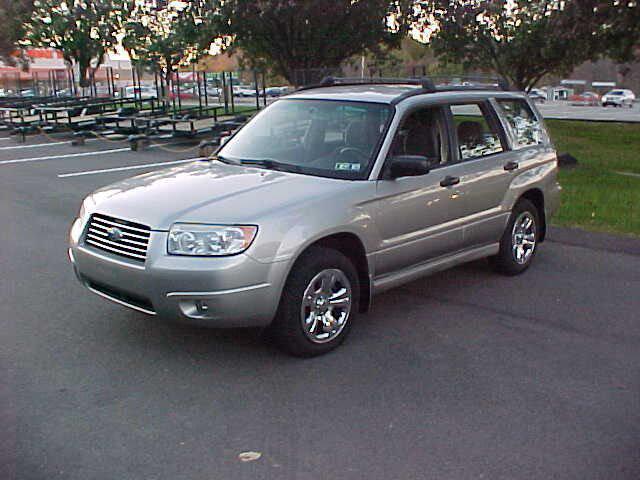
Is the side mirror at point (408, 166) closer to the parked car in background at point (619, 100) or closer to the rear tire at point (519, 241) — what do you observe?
the rear tire at point (519, 241)

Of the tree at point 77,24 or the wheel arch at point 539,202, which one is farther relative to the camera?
the tree at point 77,24

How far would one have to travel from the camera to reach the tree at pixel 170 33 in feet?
78.4

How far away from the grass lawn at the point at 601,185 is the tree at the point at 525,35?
2867 mm

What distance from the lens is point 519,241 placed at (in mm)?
6938

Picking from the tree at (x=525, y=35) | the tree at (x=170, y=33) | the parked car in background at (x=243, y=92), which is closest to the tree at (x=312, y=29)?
the tree at (x=170, y=33)

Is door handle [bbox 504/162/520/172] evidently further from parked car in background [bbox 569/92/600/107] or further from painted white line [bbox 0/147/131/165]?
parked car in background [bbox 569/92/600/107]

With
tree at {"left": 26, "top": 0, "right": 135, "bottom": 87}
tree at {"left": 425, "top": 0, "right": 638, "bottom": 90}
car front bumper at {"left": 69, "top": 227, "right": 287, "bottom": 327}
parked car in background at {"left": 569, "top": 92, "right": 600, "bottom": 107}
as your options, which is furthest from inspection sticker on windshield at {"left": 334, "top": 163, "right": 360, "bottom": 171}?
parked car in background at {"left": 569, "top": 92, "right": 600, "bottom": 107}

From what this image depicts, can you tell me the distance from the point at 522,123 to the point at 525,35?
816 inches

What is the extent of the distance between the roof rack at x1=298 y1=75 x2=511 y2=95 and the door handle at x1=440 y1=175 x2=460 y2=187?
737mm

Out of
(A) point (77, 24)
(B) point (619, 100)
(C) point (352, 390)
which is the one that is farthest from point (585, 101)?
(C) point (352, 390)

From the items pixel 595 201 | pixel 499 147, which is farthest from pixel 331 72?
pixel 499 147

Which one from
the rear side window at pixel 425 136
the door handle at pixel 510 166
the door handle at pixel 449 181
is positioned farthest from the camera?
the door handle at pixel 510 166

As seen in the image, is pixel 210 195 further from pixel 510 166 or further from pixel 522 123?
pixel 522 123

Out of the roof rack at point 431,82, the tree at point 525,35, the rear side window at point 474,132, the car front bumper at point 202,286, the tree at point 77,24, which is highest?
the tree at point 77,24
